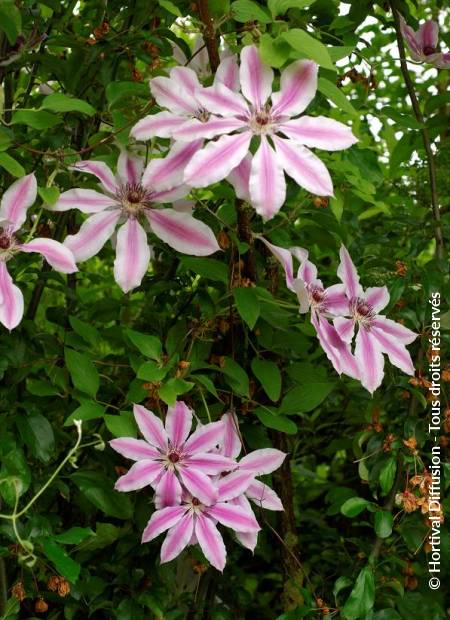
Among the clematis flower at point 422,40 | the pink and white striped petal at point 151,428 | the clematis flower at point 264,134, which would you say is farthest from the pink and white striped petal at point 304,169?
the clematis flower at point 422,40

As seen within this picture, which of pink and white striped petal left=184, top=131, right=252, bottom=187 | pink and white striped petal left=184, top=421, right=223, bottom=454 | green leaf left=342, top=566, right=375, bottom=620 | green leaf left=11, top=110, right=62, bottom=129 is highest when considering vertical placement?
green leaf left=11, top=110, right=62, bottom=129

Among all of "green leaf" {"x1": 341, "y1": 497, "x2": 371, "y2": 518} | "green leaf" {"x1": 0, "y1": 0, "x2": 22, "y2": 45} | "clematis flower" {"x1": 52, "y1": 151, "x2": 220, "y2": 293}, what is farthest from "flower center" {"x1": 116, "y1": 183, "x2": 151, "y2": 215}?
"green leaf" {"x1": 341, "y1": 497, "x2": 371, "y2": 518}

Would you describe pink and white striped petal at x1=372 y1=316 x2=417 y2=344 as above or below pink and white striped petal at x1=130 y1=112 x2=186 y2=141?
below

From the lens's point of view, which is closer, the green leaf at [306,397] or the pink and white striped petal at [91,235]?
the pink and white striped petal at [91,235]

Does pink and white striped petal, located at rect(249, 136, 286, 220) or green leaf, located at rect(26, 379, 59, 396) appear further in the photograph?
green leaf, located at rect(26, 379, 59, 396)

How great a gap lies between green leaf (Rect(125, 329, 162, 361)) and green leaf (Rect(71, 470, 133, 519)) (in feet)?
0.58

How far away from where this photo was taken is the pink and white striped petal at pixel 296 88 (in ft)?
2.58

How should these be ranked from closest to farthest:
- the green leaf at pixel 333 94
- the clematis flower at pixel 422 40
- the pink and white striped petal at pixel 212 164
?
the pink and white striped petal at pixel 212 164
the green leaf at pixel 333 94
the clematis flower at pixel 422 40

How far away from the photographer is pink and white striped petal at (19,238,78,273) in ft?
2.70

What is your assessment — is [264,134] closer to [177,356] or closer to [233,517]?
[177,356]

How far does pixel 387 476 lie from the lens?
1.03m

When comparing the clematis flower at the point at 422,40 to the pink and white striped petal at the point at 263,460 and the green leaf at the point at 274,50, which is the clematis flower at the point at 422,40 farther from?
the pink and white striped petal at the point at 263,460

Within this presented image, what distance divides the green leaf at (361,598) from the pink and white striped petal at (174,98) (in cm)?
58

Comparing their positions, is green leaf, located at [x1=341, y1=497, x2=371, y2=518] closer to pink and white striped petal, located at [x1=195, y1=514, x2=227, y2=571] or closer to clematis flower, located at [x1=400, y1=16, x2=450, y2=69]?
pink and white striped petal, located at [x1=195, y1=514, x2=227, y2=571]
